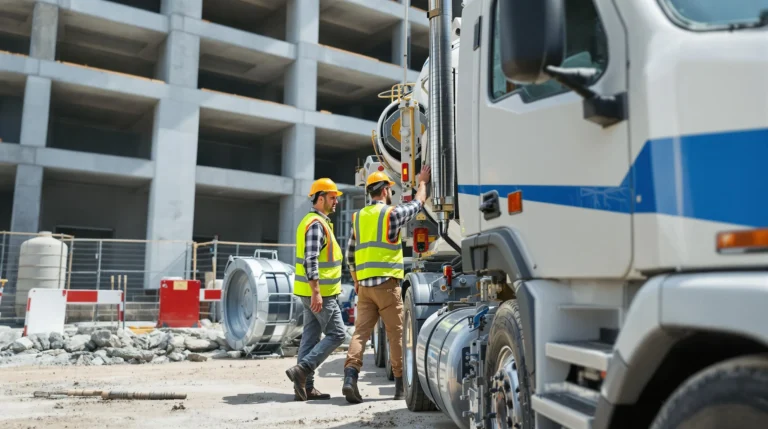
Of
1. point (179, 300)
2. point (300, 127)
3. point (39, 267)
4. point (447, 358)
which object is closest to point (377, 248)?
point (447, 358)

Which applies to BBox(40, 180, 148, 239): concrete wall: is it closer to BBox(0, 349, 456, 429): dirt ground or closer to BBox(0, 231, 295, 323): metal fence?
BBox(0, 231, 295, 323): metal fence

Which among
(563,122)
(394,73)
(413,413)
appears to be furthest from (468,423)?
(394,73)

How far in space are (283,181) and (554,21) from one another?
84.5 feet

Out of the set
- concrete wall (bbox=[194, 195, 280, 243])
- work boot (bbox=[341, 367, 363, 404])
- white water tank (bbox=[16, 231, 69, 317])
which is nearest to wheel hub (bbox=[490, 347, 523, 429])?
work boot (bbox=[341, 367, 363, 404])

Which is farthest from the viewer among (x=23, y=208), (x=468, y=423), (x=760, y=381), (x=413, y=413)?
(x=23, y=208)

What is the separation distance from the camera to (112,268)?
22281mm

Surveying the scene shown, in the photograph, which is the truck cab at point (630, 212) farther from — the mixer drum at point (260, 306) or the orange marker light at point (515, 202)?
the mixer drum at point (260, 306)

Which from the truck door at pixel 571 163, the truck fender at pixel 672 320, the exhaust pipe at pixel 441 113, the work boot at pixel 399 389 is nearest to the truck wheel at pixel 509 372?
the truck door at pixel 571 163

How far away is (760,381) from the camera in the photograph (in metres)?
1.71

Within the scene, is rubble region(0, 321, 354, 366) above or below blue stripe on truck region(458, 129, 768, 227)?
below

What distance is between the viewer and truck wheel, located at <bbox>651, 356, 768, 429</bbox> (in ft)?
5.58

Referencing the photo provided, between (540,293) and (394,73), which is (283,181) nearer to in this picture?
(394,73)

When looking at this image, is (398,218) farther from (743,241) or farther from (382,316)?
(743,241)

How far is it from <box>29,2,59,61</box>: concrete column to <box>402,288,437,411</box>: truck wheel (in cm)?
2124
